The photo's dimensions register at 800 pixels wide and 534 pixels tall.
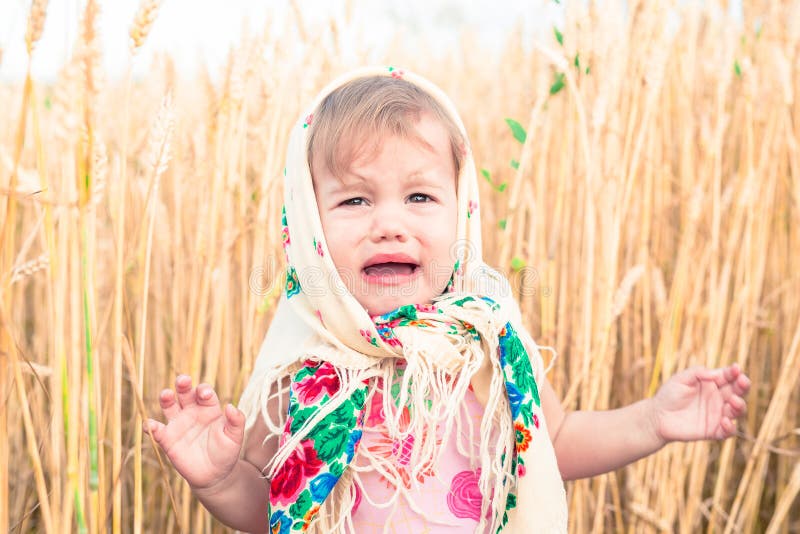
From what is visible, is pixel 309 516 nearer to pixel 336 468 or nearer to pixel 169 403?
pixel 336 468

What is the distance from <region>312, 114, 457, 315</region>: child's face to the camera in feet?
2.98

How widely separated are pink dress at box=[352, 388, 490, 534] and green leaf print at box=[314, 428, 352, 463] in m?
0.04

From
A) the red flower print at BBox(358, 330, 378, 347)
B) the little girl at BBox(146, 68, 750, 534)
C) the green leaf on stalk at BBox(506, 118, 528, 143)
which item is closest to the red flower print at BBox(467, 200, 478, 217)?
the little girl at BBox(146, 68, 750, 534)

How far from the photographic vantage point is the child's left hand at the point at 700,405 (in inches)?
38.7

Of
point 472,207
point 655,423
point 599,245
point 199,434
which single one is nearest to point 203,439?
point 199,434

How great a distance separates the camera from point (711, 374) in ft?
3.25

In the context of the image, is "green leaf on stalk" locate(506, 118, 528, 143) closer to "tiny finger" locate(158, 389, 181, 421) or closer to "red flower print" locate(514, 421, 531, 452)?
"red flower print" locate(514, 421, 531, 452)

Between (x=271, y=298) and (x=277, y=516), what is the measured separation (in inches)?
16.7

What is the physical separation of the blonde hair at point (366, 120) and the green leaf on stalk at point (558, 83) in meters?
0.40

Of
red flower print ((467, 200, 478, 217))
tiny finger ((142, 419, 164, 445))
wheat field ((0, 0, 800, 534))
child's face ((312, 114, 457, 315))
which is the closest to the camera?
tiny finger ((142, 419, 164, 445))

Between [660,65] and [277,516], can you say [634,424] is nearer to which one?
[277,516]

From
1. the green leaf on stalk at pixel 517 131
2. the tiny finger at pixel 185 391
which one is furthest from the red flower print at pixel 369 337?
the green leaf on stalk at pixel 517 131

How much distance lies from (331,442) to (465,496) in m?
0.18

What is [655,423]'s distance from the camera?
1.00m
